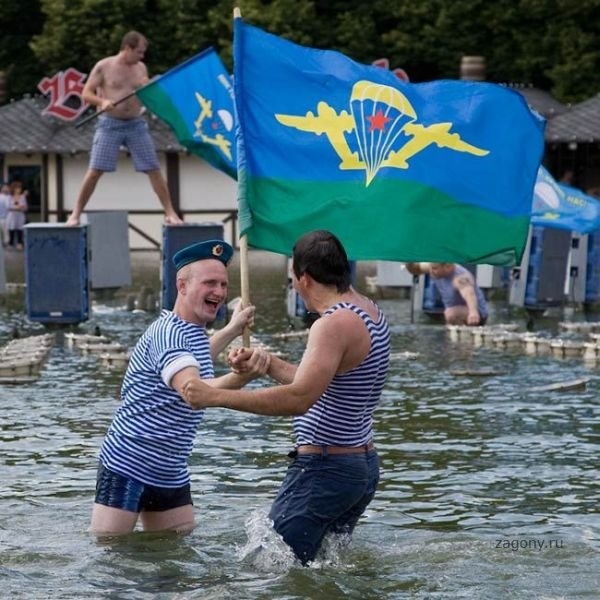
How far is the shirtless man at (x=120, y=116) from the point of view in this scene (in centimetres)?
1962

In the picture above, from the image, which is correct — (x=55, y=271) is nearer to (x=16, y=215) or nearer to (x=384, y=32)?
(x=16, y=215)

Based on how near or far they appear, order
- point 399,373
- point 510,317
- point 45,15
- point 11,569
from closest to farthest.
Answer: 1. point 11,569
2. point 399,373
3. point 510,317
4. point 45,15

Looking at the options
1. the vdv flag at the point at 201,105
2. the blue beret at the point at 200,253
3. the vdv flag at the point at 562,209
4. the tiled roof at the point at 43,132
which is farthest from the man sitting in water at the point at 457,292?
the tiled roof at the point at 43,132

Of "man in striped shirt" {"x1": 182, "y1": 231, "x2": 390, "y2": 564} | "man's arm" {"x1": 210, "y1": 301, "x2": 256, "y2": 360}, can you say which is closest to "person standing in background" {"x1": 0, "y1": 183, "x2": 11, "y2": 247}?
"man's arm" {"x1": 210, "y1": 301, "x2": 256, "y2": 360}

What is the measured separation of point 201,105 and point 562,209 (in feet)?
17.5

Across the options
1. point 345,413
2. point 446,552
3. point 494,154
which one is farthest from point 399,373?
point 345,413

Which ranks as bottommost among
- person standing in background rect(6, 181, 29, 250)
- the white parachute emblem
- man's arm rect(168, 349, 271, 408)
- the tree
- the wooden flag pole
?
person standing in background rect(6, 181, 29, 250)

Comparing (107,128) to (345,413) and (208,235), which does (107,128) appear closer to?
(208,235)

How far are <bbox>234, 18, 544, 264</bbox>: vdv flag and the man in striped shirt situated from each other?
7.08ft

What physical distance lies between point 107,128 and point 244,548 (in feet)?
38.3

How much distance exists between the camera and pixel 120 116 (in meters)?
20.0

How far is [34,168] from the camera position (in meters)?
43.3

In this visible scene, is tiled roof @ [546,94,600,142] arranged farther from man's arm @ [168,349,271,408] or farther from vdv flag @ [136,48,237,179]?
man's arm @ [168,349,271,408]

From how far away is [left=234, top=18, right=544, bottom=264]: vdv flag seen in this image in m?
10.5
